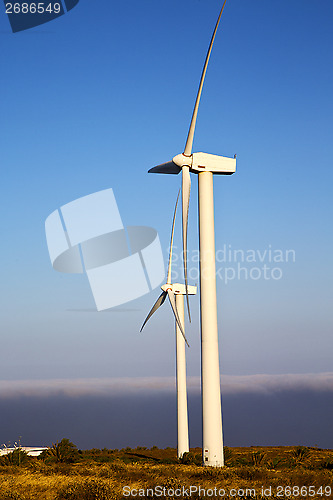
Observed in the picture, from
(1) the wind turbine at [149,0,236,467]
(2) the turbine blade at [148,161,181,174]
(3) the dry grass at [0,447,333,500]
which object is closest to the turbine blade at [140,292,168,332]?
(2) the turbine blade at [148,161,181,174]

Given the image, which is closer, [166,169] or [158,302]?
[166,169]

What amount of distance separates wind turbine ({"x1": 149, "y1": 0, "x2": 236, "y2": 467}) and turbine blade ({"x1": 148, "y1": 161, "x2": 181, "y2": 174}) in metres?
1.85

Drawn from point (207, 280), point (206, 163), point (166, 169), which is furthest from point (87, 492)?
point (166, 169)

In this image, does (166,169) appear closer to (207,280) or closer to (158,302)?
(207,280)

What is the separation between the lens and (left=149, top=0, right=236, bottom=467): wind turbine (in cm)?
3416

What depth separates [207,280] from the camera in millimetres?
35438

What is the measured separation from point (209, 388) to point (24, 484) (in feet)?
41.1

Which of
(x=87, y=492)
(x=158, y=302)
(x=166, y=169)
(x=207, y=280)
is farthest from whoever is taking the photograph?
(x=158, y=302)

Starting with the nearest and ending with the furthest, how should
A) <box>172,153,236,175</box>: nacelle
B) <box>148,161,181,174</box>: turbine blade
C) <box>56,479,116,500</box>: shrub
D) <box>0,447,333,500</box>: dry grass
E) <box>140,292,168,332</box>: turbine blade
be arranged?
<box>56,479,116,500</box>: shrub < <box>0,447,333,500</box>: dry grass < <box>172,153,236,175</box>: nacelle < <box>148,161,181,174</box>: turbine blade < <box>140,292,168,332</box>: turbine blade

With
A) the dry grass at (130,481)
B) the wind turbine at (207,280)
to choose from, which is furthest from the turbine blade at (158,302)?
the dry grass at (130,481)

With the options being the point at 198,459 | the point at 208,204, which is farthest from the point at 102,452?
the point at 208,204

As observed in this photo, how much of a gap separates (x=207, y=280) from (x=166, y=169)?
1089cm

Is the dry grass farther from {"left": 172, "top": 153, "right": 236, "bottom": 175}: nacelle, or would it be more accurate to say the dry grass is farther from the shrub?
{"left": 172, "top": 153, "right": 236, "bottom": 175}: nacelle

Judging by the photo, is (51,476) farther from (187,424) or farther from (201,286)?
(187,424)
